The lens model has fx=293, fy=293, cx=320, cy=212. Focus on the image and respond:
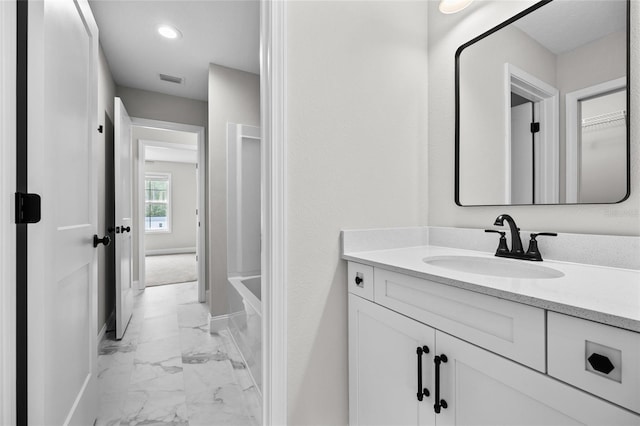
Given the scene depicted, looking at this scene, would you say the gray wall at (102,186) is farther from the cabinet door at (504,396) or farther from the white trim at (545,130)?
the white trim at (545,130)

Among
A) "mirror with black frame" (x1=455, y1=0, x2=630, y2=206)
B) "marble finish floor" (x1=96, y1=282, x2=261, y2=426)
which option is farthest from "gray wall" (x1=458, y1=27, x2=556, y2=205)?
"marble finish floor" (x1=96, y1=282, x2=261, y2=426)

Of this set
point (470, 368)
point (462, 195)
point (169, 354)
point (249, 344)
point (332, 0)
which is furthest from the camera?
point (169, 354)

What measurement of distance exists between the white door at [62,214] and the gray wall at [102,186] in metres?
1.10

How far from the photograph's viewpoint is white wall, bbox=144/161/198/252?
7.32 metres

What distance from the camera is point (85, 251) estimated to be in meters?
1.29

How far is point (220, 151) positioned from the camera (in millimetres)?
2676

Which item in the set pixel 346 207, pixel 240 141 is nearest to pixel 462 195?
pixel 346 207

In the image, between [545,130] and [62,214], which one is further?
[545,130]

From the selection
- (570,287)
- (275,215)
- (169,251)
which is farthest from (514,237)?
(169,251)

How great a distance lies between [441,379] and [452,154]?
3.42ft

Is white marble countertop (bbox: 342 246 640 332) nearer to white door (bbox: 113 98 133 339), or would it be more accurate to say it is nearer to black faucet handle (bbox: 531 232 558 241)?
black faucet handle (bbox: 531 232 558 241)

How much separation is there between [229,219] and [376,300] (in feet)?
6.28

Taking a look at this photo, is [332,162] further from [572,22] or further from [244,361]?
[244,361]

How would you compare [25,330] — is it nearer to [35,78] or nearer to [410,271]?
[35,78]
